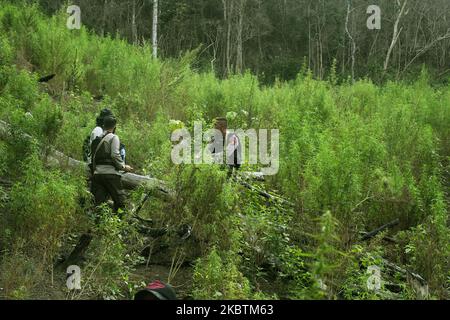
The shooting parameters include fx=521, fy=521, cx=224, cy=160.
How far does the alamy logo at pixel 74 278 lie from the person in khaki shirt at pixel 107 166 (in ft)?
3.66

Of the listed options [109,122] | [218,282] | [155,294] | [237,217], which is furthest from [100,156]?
[155,294]

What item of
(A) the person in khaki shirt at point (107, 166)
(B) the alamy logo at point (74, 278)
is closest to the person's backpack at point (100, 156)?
(A) the person in khaki shirt at point (107, 166)

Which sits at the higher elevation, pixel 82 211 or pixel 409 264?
pixel 82 211

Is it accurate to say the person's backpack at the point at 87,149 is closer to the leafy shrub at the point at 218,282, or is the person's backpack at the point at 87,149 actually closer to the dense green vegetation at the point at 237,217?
the dense green vegetation at the point at 237,217

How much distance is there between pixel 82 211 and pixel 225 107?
5.64m

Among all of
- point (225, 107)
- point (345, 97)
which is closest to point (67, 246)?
point (225, 107)

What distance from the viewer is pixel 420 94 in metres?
11.5

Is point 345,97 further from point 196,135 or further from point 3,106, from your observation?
point 3,106

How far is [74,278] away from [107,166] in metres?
1.51

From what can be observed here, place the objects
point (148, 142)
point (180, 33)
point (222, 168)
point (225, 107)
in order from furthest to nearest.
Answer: point (180, 33), point (225, 107), point (148, 142), point (222, 168)

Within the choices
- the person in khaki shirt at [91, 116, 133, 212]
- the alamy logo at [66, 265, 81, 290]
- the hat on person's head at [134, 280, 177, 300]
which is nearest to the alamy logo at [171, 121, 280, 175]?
the person in khaki shirt at [91, 116, 133, 212]

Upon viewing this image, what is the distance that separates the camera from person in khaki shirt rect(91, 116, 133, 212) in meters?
5.86

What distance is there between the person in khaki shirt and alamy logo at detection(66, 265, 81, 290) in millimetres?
1115

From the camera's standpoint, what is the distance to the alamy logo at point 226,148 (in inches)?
225
